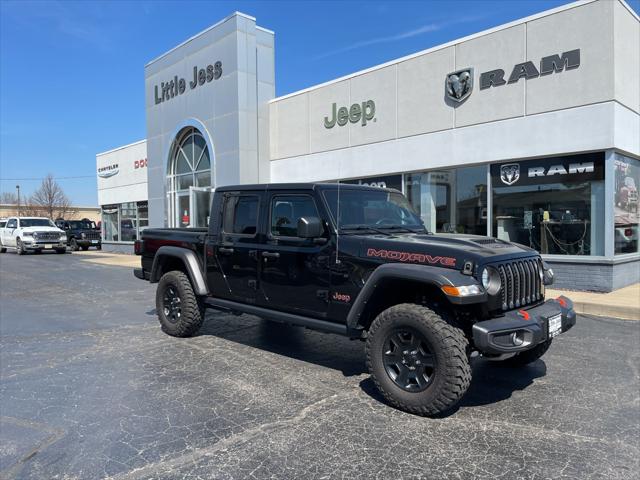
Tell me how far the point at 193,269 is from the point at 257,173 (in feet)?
36.3

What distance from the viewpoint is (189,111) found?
18984mm

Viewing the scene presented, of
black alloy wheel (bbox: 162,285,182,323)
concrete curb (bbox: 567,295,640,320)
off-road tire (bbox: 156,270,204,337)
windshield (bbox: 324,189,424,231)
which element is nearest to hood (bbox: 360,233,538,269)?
windshield (bbox: 324,189,424,231)

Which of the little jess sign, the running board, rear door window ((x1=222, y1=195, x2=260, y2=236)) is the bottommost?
the running board

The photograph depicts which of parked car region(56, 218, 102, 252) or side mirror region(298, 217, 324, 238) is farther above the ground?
side mirror region(298, 217, 324, 238)

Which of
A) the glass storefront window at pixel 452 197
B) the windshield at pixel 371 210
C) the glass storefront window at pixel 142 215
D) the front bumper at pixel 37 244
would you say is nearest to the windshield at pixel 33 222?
the front bumper at pixel 37 244

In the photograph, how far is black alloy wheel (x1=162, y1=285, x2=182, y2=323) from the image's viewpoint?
6.46 m

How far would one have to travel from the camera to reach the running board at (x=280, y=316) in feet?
15.1

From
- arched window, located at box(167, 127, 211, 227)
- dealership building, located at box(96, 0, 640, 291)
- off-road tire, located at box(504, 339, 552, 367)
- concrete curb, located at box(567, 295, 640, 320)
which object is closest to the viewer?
off-road tire, located at box(504, 339, 552, 367)

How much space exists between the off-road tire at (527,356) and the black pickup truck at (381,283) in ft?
0.05

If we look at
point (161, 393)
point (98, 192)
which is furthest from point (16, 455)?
point (98, 192)

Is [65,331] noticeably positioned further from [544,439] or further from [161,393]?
[544,439]

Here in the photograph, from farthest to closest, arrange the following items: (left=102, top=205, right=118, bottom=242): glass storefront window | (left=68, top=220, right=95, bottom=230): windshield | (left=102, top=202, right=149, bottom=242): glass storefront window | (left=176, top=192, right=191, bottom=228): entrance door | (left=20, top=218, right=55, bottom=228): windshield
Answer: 1. (left=68, top=220, right=95, bottom=230): windshield
2. (left=102, top=205, right=118, bottom=242): glass storefront window
3. (left=20, top=218, right=55, bottom=228): windshield
4. (left=102, top=202, right=149, bottom=242): glass storefront window
5. (left=176, top=192, right=191, bottom=228): entrance door

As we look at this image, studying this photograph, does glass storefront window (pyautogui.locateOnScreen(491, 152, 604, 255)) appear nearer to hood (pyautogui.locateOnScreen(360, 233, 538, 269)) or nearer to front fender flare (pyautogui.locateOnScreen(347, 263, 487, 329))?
hood (pyautogui.locateOnScreen(360, 233, 538, 269))

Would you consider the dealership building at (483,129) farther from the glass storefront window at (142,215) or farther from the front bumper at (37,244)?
the front bumper at (37,244)
